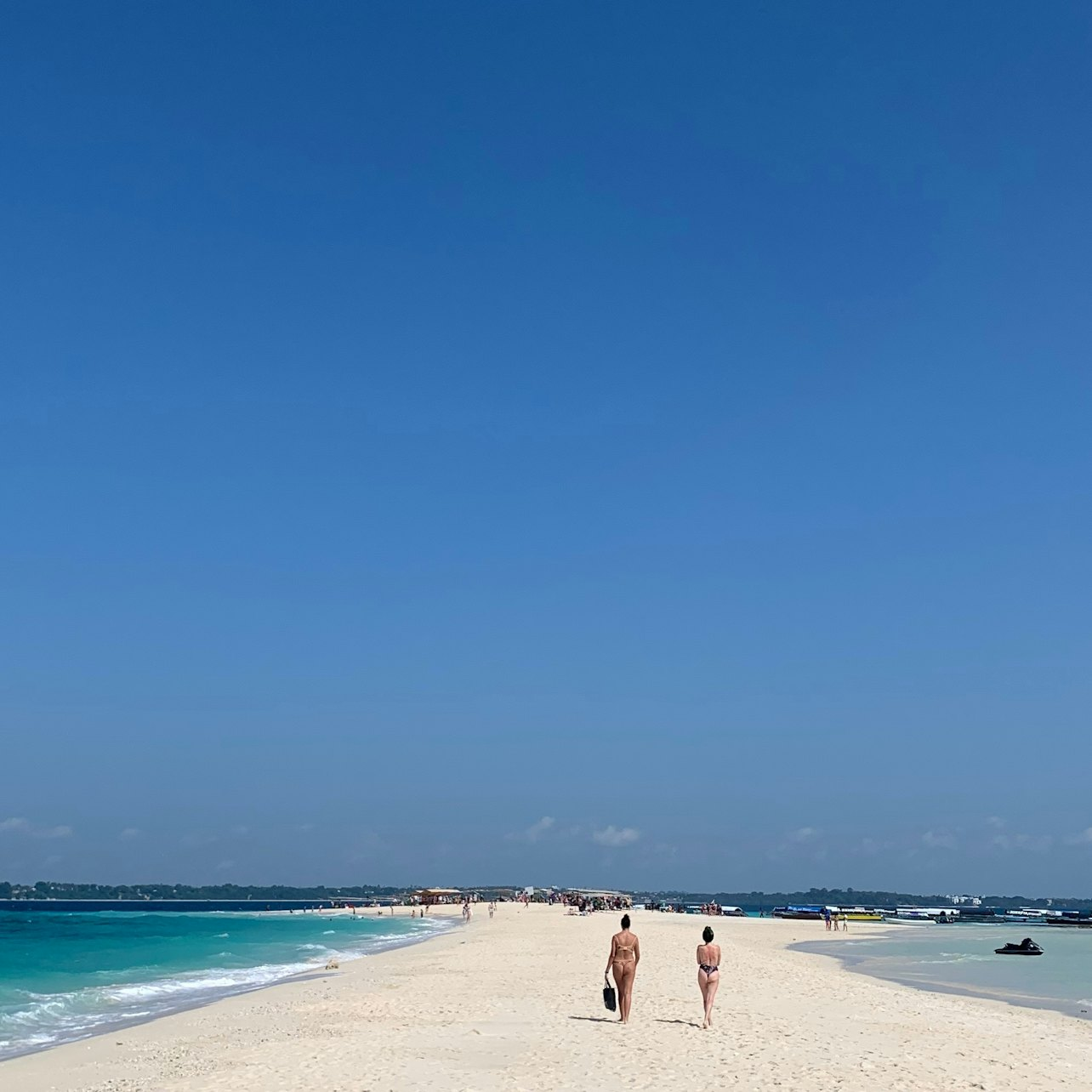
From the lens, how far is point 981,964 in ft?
143

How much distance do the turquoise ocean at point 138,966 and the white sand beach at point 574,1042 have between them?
9.37 ft

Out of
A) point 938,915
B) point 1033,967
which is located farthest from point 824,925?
point 1033,967

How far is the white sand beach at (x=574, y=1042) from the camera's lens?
Answer: 14.1 m

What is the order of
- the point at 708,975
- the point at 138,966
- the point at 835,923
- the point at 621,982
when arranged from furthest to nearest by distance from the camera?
the point at 835,923
the point at 138,966
the point at 621,982
the point at 708,975

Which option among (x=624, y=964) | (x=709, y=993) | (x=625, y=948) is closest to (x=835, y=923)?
(x=709, y=993)

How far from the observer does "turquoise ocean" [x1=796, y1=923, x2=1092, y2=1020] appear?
30.8 meters

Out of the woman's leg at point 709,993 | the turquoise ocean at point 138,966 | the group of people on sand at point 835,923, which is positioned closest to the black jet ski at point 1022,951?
the group of people on sand at point 835,923

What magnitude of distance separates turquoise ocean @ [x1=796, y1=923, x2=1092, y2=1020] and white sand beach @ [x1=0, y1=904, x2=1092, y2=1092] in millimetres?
3575

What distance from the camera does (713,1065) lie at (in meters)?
14.5

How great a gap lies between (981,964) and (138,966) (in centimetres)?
3625

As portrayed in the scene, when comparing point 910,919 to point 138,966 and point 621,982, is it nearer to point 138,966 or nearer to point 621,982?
point 138,966

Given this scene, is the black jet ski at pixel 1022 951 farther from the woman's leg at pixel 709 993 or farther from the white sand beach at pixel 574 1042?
the woman's leg at pixel 709 993

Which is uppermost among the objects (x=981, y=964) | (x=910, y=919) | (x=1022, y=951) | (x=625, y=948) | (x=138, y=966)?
(x=910, y=919)

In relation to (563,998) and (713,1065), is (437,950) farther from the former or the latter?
(713,1065)
